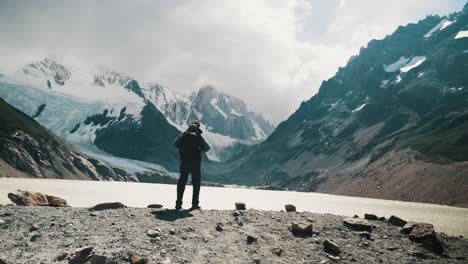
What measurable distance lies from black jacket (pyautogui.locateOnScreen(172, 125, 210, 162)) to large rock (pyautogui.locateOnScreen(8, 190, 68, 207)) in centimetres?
818

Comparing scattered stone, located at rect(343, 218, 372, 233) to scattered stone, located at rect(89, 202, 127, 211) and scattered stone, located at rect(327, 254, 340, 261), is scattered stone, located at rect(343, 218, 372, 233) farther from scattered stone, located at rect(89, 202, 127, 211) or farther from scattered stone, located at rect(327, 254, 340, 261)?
scattered stone, located at rect(89, 202, 127, 211)

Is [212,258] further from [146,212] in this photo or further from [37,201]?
[37,201]

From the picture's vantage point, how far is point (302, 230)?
1756cm

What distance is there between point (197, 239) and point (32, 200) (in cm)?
1299

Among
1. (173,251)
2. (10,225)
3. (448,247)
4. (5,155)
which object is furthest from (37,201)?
(5,155)

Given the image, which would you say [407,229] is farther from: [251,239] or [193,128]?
[193,128]

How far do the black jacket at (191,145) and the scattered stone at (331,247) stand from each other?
7.88m

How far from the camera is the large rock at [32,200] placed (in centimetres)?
2302

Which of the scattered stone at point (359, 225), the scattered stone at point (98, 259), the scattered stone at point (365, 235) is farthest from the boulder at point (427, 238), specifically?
the scattered stone at point (98, 259)

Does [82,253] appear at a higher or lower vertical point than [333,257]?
lower

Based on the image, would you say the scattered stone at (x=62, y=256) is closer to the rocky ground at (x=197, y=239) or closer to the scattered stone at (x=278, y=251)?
the rocky ground at (x=197, y=239)

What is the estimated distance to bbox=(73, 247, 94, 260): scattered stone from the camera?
12805mm

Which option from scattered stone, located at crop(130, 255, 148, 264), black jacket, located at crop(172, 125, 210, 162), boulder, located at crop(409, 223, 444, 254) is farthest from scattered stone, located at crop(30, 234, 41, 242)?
boulder, located at crop(409, 223, 444, 254)

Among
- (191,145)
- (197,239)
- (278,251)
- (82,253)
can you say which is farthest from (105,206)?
(278,251)
